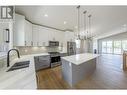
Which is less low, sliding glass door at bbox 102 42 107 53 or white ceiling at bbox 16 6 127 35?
white ceiling at bbox 16 6 127 35

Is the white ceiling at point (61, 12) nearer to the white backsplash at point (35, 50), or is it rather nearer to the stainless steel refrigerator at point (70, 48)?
the white backsplash at point (35, 50)

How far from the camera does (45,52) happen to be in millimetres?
6207

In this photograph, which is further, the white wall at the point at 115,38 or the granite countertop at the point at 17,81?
the white wall at the point at 115,38

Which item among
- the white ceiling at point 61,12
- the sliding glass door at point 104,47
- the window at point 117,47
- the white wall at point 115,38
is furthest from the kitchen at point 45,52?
the sliding glass door at point 104,47

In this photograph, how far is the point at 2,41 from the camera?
2.91 m

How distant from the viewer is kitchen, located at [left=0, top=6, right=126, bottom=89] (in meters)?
1.89

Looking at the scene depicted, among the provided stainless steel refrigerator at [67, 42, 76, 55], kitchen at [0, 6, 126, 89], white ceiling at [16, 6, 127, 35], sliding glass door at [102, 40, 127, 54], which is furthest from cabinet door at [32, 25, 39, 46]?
sliding glass door at [102, 40, 127, 54]

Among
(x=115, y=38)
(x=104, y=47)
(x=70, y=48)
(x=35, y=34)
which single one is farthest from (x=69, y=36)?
(x=104, y=47)

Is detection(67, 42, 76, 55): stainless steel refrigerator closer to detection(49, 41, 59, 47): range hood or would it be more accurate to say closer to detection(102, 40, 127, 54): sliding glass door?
detection(49, 41, 59, 47): range hood

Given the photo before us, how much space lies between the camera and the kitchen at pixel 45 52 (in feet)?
6.22
